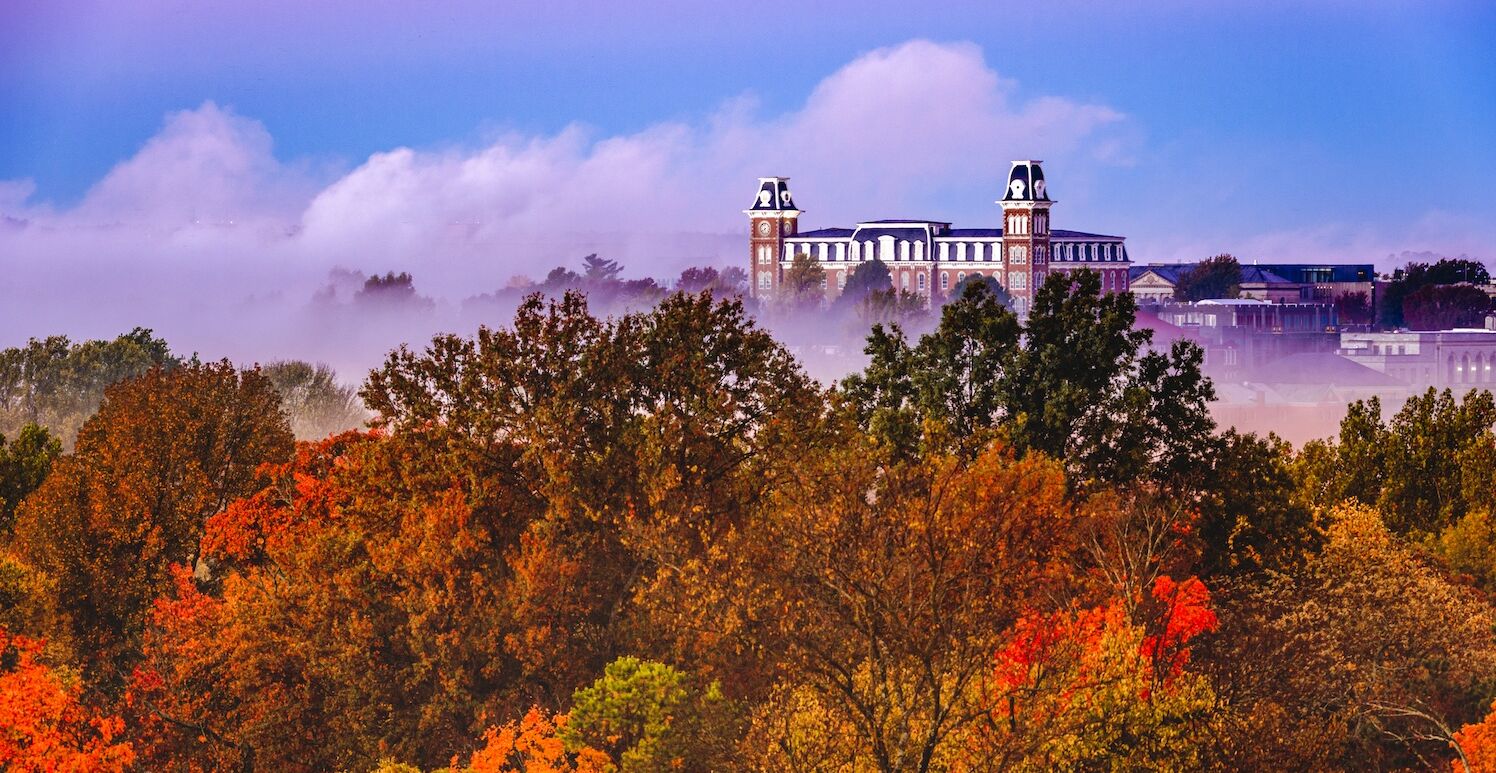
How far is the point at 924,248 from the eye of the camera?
641ft

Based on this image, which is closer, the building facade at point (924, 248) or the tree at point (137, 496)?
the tree at point (137, 496)

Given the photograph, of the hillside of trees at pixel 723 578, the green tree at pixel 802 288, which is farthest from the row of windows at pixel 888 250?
the hillside of trees at pixel 723 578

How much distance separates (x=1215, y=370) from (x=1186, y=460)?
13736 centimetres

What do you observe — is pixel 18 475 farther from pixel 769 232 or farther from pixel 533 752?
pixel 769 232

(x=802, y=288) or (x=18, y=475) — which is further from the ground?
(x=802, y=288)

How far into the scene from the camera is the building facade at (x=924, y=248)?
634ft

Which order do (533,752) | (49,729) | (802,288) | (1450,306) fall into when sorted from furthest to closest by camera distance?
1. (1450,306)
2. (802,288)
3. (49,729)
4. (533,752)

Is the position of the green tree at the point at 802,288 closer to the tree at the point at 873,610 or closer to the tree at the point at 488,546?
the tree at the point at 488,546

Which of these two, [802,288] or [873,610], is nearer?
[873,610]

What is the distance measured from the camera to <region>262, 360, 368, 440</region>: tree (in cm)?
11269

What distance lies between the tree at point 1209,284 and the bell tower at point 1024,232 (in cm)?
1532

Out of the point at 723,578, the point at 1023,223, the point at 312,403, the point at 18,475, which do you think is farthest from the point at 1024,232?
the point at 723,578

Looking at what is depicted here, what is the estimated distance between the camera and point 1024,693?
2278 cm

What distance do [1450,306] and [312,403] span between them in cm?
12327
